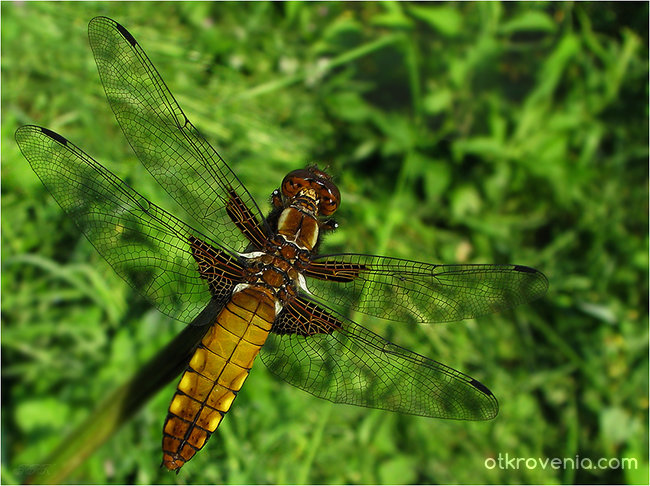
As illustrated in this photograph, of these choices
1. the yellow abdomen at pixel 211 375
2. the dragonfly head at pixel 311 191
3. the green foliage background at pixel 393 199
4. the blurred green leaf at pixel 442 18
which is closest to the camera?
the yellow abdomen at pixel 211 375

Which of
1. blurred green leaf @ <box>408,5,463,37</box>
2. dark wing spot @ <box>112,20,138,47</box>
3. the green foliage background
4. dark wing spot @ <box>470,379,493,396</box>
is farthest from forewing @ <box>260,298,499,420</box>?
blurred green leaf @ <box>408,5,463,37</box>

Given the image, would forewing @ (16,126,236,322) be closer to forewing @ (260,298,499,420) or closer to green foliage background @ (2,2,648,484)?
forewing @ (260,298,499,420)

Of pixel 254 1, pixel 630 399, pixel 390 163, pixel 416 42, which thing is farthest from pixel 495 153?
pixel 254 1

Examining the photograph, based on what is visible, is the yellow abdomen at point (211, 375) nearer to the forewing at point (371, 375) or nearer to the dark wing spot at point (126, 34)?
the forewing at point (371, 375)

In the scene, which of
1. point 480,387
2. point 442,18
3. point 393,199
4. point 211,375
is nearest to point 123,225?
point 211,375

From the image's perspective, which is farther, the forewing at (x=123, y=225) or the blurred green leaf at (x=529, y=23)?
the blurred green leaf at (x=529, y=23)

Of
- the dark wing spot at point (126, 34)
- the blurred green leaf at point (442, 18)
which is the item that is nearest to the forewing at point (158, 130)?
the dark wing spot at point (126, 34)
